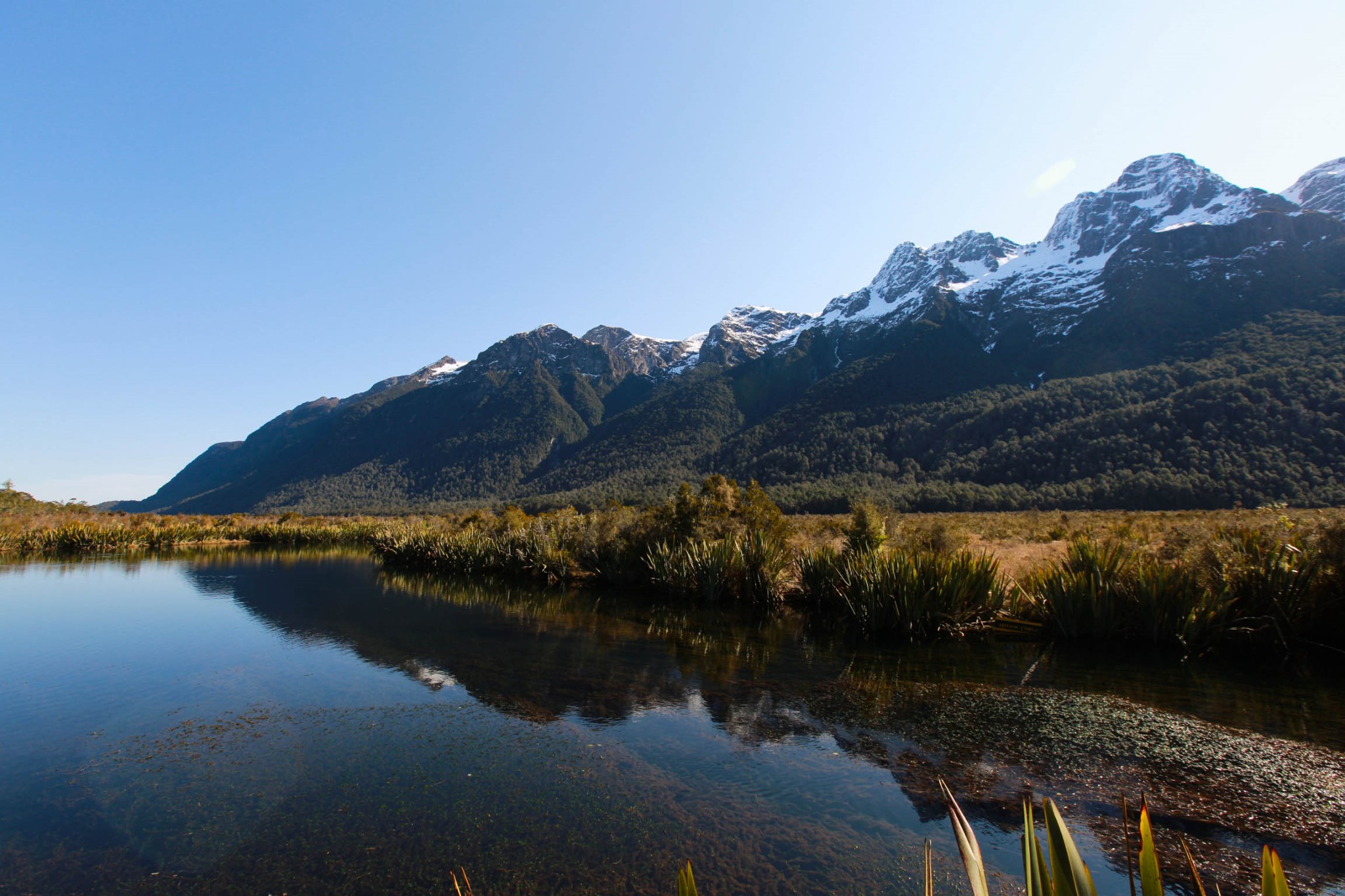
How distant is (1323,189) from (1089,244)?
176ft

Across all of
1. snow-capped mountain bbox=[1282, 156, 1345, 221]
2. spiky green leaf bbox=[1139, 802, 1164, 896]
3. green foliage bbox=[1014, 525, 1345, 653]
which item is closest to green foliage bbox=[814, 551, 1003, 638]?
green foliage bbox=[1014, 525, 1345, 653]

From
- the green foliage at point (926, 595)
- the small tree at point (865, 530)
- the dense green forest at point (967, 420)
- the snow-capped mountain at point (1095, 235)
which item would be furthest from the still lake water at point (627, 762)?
the snow-capped mountain at point (1095, 235)

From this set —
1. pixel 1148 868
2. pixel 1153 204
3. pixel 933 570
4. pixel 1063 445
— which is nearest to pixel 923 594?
pixel 933 570

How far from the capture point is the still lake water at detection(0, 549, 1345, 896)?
482 cm

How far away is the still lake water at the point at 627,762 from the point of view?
15.8ft

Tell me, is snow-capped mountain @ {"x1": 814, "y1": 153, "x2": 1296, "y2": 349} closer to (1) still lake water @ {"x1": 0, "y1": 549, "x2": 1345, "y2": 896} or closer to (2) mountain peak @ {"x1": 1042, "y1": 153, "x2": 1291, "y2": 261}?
(2) mountain peak @ {"x1": 1042, "y1": 153, "x2": 1291, "y2": 261}

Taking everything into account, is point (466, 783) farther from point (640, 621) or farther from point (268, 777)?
point (640, 621)

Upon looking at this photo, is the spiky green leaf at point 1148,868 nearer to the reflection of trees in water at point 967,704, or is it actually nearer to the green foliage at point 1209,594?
the reflection of trees in water at point 967,704

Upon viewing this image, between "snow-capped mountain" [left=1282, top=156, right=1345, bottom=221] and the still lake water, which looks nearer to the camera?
the still lake water

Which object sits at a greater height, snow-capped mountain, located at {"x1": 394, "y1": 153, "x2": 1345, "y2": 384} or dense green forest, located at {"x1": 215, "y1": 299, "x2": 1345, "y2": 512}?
snow-capped mountain, located at {"x1": 394, "y1": 153, "x2": 1345, "y2": 384}

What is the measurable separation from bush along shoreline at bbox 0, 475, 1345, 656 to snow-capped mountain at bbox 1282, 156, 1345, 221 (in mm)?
189475

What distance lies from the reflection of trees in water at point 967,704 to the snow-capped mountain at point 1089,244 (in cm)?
14168

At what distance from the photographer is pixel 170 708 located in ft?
28.3

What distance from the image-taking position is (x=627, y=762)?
6750mm
